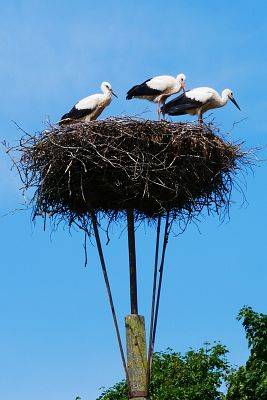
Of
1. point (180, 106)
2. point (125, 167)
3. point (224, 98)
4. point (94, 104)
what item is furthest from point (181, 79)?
point (125, 167)

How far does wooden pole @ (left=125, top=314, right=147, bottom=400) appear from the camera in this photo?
450 inches

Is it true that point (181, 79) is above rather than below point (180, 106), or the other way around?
above

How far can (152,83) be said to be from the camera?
15.9m

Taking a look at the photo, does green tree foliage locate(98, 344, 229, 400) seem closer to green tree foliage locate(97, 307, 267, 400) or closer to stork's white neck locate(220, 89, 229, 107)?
green tree foliage locate(97, 307, 267, 400)

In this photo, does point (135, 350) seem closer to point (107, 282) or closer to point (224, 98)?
point (107, 282)

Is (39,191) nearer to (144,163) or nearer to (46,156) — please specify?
(46,156)

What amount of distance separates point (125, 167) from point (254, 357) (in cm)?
1135

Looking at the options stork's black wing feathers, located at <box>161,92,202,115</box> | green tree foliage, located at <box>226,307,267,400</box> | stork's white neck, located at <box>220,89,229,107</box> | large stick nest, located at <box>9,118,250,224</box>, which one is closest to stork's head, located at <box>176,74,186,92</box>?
stork's white neck, located at <box>220,89,229,107</box>

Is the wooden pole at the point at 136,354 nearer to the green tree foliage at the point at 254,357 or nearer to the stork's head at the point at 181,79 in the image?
the stork's head at the point at 181,79

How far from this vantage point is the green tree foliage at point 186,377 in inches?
1036

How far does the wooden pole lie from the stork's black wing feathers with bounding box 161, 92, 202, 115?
466 cm

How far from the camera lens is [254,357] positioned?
2222 centimetres

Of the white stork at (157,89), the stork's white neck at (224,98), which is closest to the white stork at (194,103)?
the stork's white neck at (224,98)

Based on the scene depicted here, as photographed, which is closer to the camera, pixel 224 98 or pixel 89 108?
pixel 89 108
